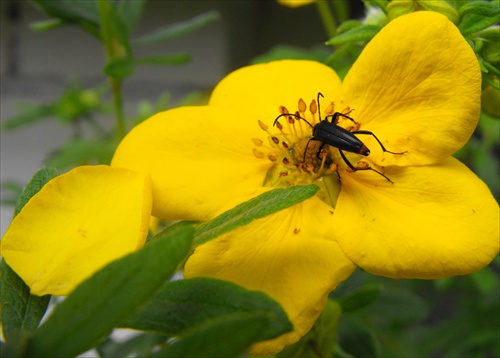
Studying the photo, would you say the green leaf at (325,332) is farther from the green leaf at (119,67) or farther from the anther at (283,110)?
the green leaf at (119,67)

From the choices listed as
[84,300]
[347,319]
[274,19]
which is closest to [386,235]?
[84,300]

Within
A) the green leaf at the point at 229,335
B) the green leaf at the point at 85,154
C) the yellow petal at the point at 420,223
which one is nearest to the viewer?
the green leaf at the point at 229,335

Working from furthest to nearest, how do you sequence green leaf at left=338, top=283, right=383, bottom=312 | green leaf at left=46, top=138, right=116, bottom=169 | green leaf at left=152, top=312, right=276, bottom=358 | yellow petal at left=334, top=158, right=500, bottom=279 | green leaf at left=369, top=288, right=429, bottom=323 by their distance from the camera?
green leaf at left=46, top=138, right=116, bottom=169 → green leaf at left=369, top=288, right=429, bottom=323 → green leaf at left=338, top=283, right=383, bottom=312 → yellow petal at left=334, top=158, right=500, bottom=279 → green leaf at left=152, top=312, right=276, bottom=358

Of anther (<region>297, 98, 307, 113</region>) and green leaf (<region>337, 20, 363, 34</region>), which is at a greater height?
green leaf (<region>337, 20, 363, 34</region>)

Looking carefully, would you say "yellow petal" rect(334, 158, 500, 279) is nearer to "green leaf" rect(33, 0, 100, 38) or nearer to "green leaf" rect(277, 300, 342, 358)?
"green leaf" rect(277, 300, 342, 358)

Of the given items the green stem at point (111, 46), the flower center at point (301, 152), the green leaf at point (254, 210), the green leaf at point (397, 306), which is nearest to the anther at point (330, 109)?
the flower center at point (301, 152)

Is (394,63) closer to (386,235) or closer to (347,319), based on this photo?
(386,235)

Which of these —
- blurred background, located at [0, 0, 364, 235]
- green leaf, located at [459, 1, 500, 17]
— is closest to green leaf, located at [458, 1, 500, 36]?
green leaf, located at [459, 1, 500, 17]
